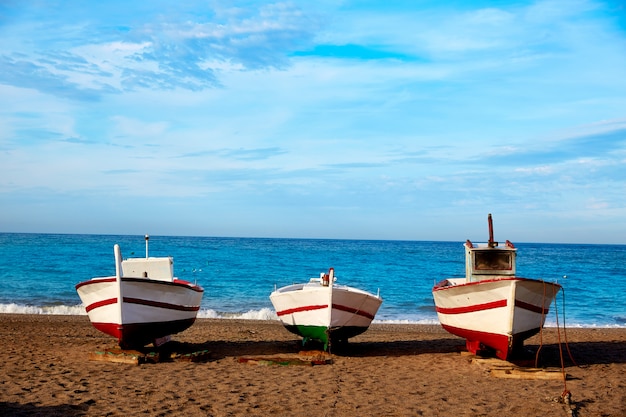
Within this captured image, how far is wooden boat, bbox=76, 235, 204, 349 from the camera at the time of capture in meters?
12.5

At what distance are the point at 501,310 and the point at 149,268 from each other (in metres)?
8.16

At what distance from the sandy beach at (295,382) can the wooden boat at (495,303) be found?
70 cm

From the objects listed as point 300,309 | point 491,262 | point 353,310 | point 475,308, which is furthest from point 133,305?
point 491,262

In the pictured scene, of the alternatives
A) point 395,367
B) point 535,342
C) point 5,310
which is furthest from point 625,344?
point 5,310

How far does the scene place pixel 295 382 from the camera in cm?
1103

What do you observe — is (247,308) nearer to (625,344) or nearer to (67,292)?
(67,292)

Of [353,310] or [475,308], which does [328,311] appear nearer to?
[353,310]

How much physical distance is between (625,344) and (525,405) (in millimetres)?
8682

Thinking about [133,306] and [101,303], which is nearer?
[133,306]

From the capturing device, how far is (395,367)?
12914 mm

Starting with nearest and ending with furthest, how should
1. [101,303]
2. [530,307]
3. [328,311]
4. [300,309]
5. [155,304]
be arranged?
[530,307], [101,303], [155,304], [328,311], [300,309]

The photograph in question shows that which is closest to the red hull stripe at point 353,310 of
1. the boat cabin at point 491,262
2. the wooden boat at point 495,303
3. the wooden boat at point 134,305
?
the wooden boat at point 495,303

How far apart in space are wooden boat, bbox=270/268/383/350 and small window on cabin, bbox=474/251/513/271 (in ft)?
8.05

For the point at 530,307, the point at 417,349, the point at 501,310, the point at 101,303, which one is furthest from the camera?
the point at 417,349
